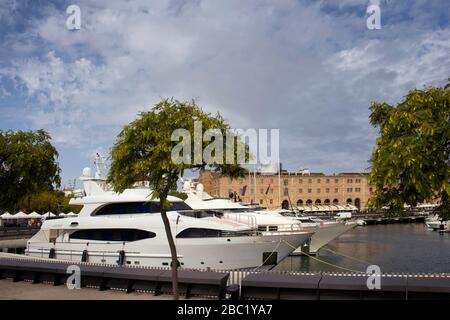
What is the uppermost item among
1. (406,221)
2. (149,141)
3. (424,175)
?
(149,141)

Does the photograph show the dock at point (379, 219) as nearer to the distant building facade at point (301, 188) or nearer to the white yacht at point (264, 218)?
the distant building facade at point (301, 188)

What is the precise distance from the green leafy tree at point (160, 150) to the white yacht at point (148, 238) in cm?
1235

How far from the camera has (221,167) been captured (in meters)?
11.6

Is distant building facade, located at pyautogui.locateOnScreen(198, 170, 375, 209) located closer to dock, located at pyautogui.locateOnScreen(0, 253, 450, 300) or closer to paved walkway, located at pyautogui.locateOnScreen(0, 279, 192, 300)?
dock, located at pyautogui.locateOnScreen(0, 253, 450, 300)

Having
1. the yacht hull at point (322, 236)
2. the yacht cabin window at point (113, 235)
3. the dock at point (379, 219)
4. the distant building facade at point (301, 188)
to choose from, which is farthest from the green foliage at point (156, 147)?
the distant building facade at point (301, 188)

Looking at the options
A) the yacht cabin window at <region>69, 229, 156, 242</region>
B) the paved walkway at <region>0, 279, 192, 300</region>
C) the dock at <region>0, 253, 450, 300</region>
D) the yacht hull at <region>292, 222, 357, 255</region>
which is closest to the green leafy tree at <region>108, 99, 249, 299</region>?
the dock at <region>0, 253, 450, 300</region>

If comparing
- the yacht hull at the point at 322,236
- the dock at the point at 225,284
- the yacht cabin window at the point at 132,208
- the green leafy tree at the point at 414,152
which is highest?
the green leafy tree at the point at 414,152

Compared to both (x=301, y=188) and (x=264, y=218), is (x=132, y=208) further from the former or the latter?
(x=301, y=188)

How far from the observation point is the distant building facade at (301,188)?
12156 centimetres

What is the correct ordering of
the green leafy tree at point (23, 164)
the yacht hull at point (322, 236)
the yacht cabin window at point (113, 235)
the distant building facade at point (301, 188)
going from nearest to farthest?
1. the green leafy tree at point (23, 164)
2. the yacht cabin window at point (113, 235)
3. the yacht hull at point (322, 236)
4. the distant building facade at point (301, 188)

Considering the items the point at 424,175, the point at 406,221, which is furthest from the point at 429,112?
the point at 406,221

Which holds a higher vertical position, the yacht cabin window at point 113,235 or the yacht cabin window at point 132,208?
the yacht cabin window at point 132,208
